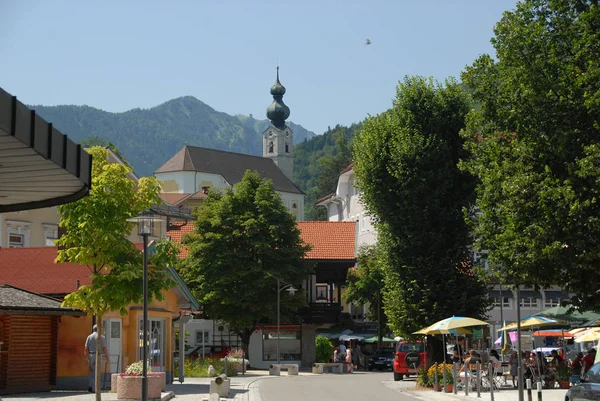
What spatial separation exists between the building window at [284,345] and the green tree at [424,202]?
80.2 ft

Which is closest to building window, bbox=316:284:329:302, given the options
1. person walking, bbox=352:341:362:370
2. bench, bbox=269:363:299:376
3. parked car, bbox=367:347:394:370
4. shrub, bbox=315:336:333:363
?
shrub, bbox=315:336:333:363

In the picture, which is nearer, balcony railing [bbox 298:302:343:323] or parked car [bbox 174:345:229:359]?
parked car [bbox 174:345:229:359]

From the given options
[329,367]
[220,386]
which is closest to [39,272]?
[220,386]

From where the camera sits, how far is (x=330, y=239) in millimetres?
68312

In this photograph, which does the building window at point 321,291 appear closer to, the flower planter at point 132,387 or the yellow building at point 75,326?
the yellow building at point 75,326

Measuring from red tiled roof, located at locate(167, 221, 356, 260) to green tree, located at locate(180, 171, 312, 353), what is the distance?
538 centimetres

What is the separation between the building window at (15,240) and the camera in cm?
5643

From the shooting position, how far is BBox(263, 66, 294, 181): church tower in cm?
16732

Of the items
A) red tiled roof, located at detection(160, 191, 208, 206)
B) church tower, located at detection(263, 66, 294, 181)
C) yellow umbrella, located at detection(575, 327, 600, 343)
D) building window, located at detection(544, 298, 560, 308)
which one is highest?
church tower, located at detection(263, 66, 294, 181)

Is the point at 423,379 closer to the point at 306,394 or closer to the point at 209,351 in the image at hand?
the point at 306,394

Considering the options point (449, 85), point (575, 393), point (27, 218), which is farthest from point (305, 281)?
point (575, 393)

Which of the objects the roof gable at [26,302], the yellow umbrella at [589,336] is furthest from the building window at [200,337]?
the roof gable at [26,302]

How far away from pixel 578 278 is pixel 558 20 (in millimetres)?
7144

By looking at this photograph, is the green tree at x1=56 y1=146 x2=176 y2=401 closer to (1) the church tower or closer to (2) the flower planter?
(2) the flower planter
